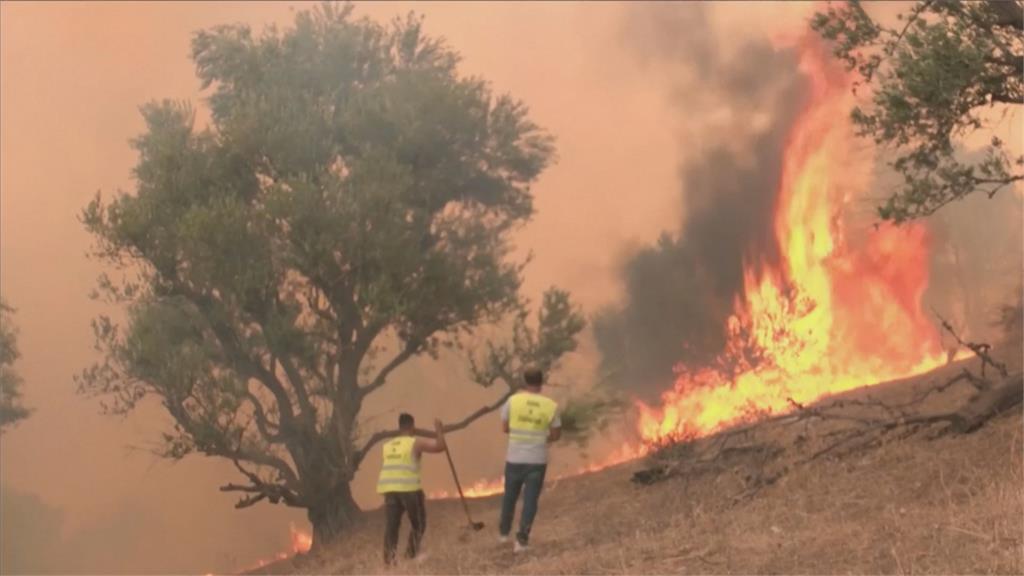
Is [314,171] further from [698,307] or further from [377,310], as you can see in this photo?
[698,307]

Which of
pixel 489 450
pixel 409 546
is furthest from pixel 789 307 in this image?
pixel 409 546

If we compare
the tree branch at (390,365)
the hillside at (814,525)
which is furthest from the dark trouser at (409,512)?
the tree branch at (390,365)

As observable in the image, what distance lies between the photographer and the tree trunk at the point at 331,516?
1961cm

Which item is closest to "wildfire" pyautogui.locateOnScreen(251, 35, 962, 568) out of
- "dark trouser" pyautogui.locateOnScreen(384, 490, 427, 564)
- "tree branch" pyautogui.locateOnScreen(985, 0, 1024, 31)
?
"dark trouser" pyautogui.locateOnScreen(384, 490, 427, 564)

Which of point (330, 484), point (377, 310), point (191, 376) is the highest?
point (377, 310)

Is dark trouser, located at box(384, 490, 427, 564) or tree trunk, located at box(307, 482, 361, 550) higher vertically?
tree trunk, located at box(307, 482, 361, 550)

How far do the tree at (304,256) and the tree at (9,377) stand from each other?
5.84ft

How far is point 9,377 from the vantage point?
19.7 m

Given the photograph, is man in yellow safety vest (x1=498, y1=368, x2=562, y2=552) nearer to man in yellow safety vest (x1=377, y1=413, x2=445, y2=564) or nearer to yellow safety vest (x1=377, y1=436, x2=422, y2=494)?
man in yellow safety vest (x1=377, y1=413, x2=445, y2=564)

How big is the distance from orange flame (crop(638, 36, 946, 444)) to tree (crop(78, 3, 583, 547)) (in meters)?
6.82

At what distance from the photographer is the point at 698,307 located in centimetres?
2791

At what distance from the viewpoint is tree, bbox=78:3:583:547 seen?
18203mm

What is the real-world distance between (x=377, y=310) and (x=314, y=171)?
3.31m

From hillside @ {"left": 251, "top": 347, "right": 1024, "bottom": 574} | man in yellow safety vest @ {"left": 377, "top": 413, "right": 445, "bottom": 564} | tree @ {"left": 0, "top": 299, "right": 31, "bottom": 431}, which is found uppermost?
tree @ {"left": 0, "top": 299, "right": 31, "bottom": 431}
